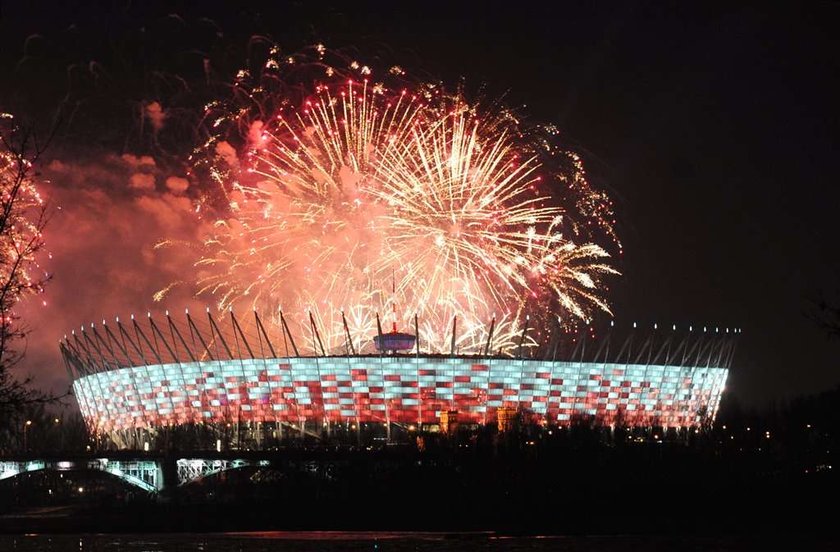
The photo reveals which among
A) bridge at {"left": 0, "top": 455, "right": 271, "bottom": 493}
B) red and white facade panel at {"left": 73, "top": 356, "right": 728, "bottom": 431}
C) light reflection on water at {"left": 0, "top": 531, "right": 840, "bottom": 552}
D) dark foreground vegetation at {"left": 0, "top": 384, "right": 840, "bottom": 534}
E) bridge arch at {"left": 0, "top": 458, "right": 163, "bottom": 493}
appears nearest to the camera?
light reflection on water at {"left": 0, "top": 531, "right": 840, "bottom": 552}

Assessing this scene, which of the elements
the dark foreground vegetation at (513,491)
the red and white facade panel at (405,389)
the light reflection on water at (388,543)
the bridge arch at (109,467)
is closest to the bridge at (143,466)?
the bridge arch at (109,467)

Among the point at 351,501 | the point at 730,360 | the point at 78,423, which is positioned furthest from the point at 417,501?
the point at 78,423

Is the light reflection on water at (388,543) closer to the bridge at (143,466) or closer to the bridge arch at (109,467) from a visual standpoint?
the bridge at (143,466)

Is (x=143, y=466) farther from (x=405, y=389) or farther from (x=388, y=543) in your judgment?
(x=388, y=543)

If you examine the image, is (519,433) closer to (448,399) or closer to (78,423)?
(448,399)

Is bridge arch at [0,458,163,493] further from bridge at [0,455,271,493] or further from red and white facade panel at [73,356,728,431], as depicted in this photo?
red and white facade panel at [73,356,728,431]

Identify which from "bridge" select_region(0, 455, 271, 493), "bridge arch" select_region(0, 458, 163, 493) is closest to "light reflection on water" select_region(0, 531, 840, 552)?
"bridge" select_region(0, 455, 271, 493)
